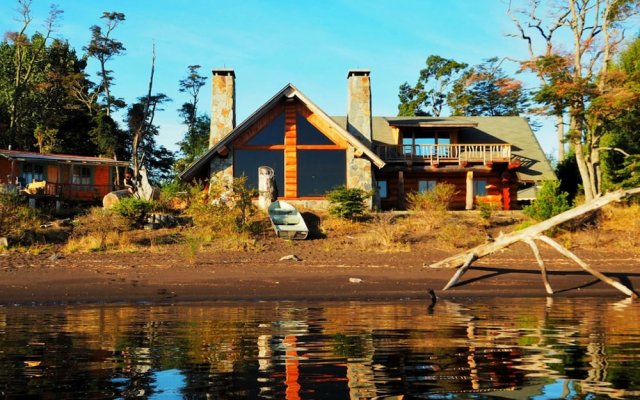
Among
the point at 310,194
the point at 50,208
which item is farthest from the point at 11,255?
the point at 310,194

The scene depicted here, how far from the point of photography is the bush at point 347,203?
27.2 m

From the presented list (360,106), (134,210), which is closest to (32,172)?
(134,210)

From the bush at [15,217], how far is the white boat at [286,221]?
892 cm

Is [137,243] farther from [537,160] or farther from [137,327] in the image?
[537,160]

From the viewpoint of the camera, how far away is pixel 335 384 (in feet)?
21.8

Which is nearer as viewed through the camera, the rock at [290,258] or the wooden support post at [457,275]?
the wooden support post at [457,275]

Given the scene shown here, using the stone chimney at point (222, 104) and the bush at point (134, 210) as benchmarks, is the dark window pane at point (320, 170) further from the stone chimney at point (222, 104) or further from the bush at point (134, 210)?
the bush at point (134, 210)

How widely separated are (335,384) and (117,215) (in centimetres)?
2114

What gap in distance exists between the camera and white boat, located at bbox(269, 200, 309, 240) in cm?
2470

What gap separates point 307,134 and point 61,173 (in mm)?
16368

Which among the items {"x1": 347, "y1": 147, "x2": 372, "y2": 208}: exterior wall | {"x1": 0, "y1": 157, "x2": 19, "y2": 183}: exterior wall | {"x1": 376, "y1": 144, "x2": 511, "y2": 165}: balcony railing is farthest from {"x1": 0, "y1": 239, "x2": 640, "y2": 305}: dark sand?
{"x1": 0, "y1": 157, "x2": 19, "y2": 183}: exterior wall

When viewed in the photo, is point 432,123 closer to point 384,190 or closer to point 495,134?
point 384,190

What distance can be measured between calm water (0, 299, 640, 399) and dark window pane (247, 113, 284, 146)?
17.2 metres

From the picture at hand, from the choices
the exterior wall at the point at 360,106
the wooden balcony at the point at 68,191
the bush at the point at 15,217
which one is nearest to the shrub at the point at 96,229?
the bush at the point at 15,217
